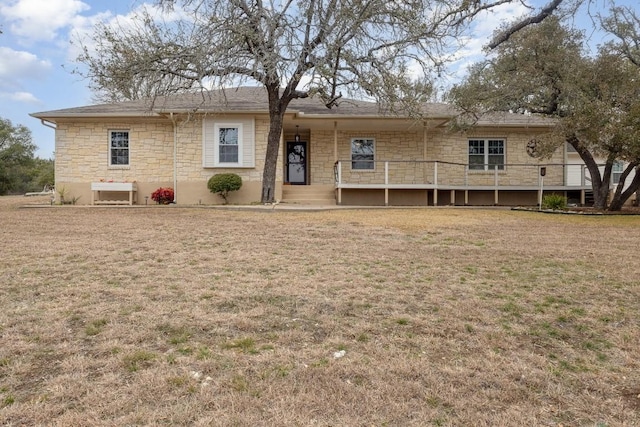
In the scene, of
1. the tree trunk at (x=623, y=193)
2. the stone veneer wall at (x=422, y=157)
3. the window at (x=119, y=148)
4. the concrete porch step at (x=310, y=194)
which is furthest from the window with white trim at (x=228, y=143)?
the tree trunk at (x=623, y=193)

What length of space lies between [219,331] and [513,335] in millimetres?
2240

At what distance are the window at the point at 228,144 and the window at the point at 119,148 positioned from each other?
346cm

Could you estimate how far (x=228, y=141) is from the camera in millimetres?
15977

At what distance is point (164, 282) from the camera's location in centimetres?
476

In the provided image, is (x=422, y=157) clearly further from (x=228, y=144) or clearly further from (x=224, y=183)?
(x=224, y=183)

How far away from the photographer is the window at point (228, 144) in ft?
52.3

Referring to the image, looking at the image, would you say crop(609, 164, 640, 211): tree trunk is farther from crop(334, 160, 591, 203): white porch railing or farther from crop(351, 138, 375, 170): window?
crop(351, 138, 375, 170): window

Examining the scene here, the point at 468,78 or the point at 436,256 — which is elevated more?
the point at 468,78

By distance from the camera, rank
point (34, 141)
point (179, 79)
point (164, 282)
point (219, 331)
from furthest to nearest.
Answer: point (34, 141) < point (179, 79) < point (164, 282) < point (219, 331)

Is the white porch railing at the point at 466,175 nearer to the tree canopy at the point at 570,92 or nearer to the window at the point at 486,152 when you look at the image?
the window at the point at 486,152

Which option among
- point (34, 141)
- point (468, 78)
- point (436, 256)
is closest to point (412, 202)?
point (468, 78)

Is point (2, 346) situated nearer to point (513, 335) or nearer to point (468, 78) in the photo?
point (513, 335)

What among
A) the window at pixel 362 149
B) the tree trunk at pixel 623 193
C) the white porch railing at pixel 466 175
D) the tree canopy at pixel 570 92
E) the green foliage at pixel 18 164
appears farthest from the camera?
the green foliage at pixel 18 164

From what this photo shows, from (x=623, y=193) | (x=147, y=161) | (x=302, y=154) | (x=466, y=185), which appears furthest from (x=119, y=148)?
(x=623, y=193)
